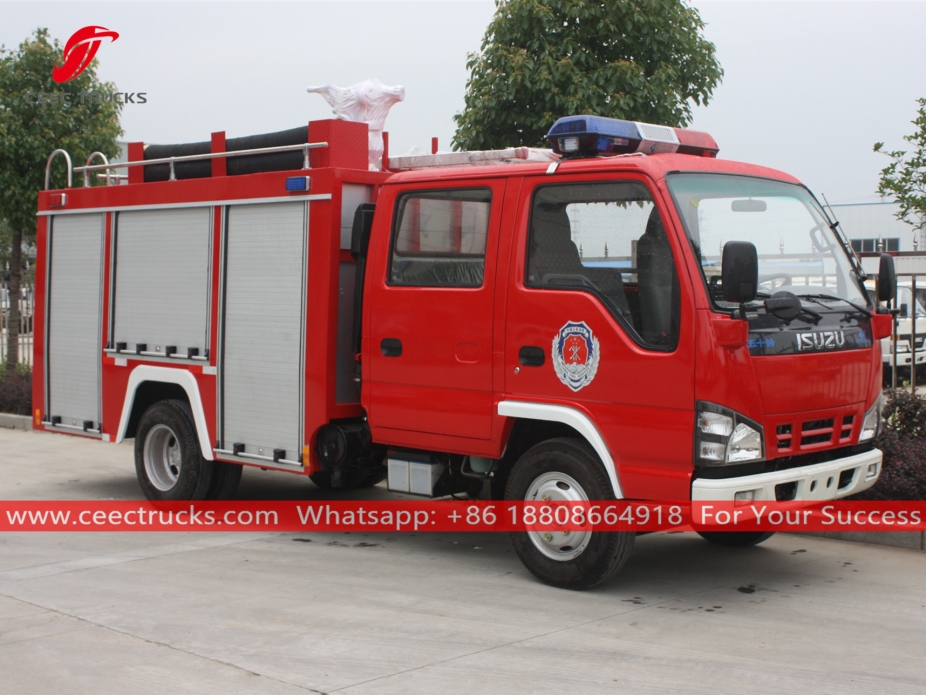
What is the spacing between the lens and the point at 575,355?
6035 mm

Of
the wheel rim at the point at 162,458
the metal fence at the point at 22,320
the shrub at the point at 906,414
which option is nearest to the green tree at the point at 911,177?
the shrub at the point at 906,414

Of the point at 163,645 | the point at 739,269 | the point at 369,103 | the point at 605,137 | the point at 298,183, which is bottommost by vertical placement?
the point at 163,645

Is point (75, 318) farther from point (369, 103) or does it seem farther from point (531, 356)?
point (531, 356)

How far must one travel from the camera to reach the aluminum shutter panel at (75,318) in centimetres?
903

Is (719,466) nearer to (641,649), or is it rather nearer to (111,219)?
(641,649)

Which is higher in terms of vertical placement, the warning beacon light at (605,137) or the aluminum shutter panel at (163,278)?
the warning beacon light at (605,137)

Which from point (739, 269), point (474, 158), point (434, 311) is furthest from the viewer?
point (474, 158)

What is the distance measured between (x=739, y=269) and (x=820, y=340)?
878 mm

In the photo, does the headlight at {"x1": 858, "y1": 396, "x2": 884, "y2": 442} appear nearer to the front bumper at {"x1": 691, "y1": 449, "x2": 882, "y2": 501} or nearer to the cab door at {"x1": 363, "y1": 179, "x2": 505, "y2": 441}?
the front bumper at {"x1": 691, "y1": 449, "x2": 882, "y2": 501}

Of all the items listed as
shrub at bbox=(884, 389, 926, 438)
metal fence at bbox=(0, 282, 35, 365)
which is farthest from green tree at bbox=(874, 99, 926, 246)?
metal fence at bbox=(0, 282, 35, 365)

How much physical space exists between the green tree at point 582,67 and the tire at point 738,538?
445 centimetres

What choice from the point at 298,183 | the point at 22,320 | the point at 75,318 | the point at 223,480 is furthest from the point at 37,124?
the point at 298,183

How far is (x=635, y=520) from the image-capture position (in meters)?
5.91

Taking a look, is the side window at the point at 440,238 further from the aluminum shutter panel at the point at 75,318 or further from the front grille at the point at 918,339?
the front grille at the point at 918,339
